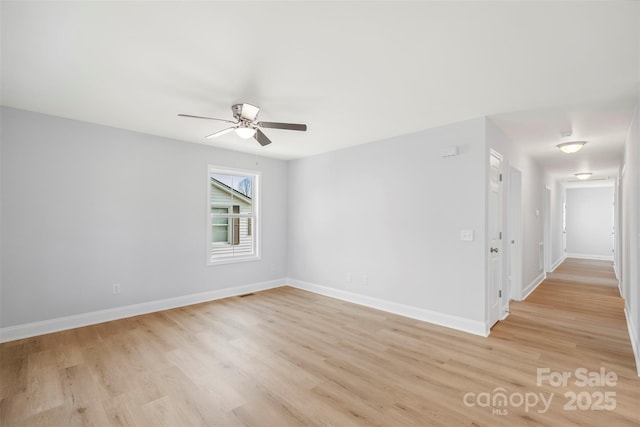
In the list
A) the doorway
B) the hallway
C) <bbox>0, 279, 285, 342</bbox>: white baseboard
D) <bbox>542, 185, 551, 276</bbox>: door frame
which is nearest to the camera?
the hallway

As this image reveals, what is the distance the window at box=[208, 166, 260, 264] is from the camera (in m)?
5.15

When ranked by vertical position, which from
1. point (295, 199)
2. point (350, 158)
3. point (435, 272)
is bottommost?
point (435, 272)

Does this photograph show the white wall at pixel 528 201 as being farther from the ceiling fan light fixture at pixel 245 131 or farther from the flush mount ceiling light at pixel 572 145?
the ceiling fan light fixture at pixel 245 131

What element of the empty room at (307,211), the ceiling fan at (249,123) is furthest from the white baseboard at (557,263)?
the ceiling fan at (249,123)

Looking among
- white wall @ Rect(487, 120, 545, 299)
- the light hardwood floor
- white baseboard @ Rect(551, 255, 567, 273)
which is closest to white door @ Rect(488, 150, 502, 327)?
white wall @ Rect(487, 120, 545, 299)

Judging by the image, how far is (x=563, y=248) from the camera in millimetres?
9734

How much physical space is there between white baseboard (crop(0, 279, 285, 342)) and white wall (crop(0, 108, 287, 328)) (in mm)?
72

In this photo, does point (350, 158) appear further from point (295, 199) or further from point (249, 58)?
point (249, 58)

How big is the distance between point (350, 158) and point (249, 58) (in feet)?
9.67

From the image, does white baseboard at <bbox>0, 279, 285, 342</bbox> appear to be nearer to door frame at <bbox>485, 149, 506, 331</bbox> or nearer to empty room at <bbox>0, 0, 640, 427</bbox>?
empty room at <bbox>0, 0, 640, 427</bbox>

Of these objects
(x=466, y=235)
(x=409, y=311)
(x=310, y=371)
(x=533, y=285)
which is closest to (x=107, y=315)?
(x=310, y=371)

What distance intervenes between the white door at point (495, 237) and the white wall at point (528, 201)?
0.20 metres

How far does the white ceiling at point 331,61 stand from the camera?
5.80 ft

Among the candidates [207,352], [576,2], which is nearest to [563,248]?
[576,2]
